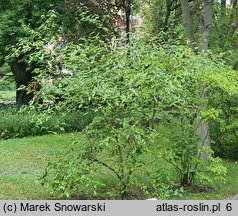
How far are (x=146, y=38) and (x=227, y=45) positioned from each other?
25.8 ft

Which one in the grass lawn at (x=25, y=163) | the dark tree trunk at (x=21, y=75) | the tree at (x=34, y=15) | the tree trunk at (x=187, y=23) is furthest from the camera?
the dark tree trunk at (x=21, y=75)

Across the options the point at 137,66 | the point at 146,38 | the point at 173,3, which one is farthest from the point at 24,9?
the point at 137,66

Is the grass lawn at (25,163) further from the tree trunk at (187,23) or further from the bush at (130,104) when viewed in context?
the tree trunk at (187,23)

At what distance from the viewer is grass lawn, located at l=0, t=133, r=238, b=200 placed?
7.80m

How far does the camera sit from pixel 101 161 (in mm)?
7230

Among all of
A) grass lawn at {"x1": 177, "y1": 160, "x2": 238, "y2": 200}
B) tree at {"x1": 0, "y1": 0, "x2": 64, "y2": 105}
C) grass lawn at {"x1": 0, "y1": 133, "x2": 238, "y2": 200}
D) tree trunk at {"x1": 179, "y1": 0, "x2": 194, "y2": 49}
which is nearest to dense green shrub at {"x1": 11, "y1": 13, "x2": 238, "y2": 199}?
grass lawn at {"x1": 177, "y1": 160, "x2": 238, "y2": 200}

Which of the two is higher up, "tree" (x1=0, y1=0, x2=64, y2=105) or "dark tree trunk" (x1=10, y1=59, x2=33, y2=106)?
"tree" (x1=0, y1=0, x2=64, y2=105)

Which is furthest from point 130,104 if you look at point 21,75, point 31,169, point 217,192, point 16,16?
point 21,75

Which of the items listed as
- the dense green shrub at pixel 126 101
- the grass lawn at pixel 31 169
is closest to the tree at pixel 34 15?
the grass lawn at pixel 31 169

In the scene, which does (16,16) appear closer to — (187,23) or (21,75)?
(21,75)

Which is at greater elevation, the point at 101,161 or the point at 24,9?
the point at 24,9

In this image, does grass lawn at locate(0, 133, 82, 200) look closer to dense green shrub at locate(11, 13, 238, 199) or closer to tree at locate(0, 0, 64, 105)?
dense green shrub at locate(11, 13, 238, 199)

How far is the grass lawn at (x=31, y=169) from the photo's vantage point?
307 inches

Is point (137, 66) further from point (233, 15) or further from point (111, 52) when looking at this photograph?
point (233, 15)
